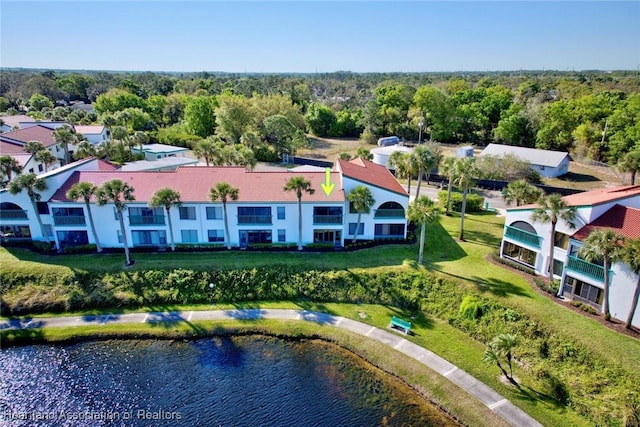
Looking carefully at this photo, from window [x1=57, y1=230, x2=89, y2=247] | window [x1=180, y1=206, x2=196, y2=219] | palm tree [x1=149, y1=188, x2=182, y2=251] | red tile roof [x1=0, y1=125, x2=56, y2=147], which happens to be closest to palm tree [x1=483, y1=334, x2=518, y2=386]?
window [x1=180, y1=206, x2=196, y2=219]

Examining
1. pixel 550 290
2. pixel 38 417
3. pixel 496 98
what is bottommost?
pixel 38 417

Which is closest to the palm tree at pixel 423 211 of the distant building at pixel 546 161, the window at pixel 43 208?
the window at pixel 43 208

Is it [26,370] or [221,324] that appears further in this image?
[221,324]

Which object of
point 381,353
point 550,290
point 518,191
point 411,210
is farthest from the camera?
point 518,191

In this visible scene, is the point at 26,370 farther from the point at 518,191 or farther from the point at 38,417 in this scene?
the point at 518,191

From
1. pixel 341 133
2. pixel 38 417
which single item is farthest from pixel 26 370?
pixel 341 133

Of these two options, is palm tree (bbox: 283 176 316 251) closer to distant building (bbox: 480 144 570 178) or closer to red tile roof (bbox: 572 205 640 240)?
red tile roof (bbox: 572 205 640 240)
